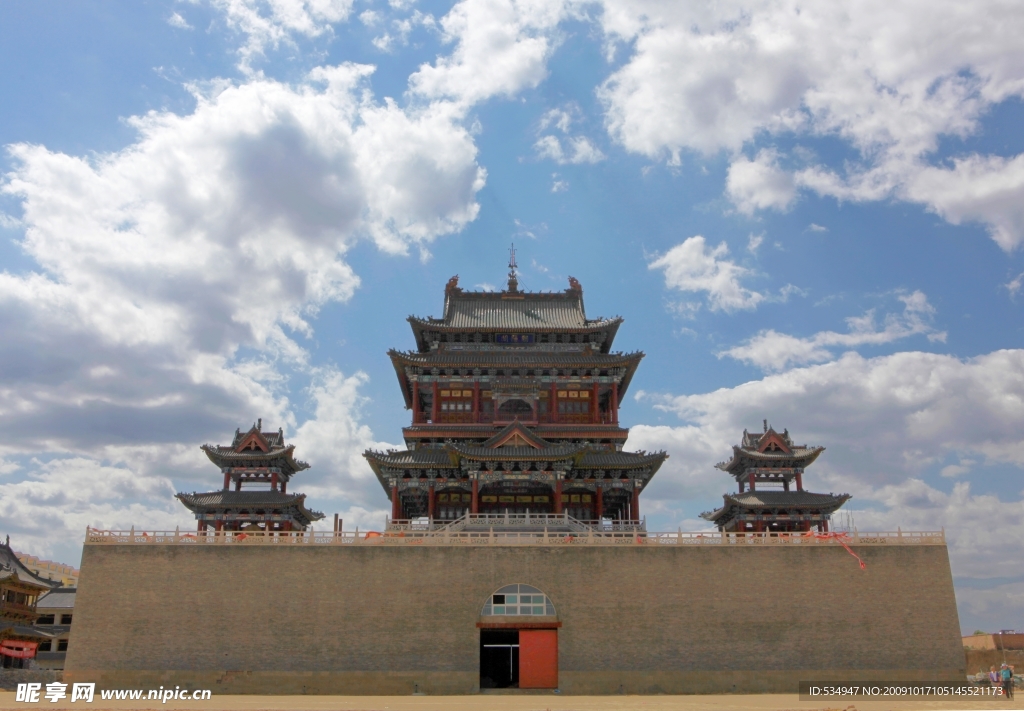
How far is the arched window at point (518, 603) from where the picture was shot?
36.1 metres

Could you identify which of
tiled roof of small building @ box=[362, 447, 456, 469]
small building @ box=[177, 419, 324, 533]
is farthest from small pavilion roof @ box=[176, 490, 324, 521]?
tiled roof of small building @ box=[362, 447, 456, 469]

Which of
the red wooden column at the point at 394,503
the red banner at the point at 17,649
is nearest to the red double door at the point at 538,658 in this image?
the red wooden column at the point at 394,503

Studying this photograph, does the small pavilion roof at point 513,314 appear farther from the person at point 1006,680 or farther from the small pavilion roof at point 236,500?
the person at point 1006,680

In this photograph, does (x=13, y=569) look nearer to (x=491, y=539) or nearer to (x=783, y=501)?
(x=491, y=539)

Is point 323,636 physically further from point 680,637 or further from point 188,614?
point 680,637

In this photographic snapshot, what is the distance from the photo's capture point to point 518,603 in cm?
3625

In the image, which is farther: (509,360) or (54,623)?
(54,623)

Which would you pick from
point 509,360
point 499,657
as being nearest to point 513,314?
point 509,360

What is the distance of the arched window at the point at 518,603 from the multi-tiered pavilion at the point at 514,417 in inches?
265

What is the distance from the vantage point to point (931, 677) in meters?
35.8

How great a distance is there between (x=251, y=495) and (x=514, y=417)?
1885cm

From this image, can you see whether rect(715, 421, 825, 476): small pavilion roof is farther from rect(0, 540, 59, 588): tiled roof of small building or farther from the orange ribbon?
rect(0, 540, 59, 588): tiled roof of small building

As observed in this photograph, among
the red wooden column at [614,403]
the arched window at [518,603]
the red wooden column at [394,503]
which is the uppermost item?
the red wooden column at [614,403]

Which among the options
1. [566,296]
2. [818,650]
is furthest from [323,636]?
[566,296]
